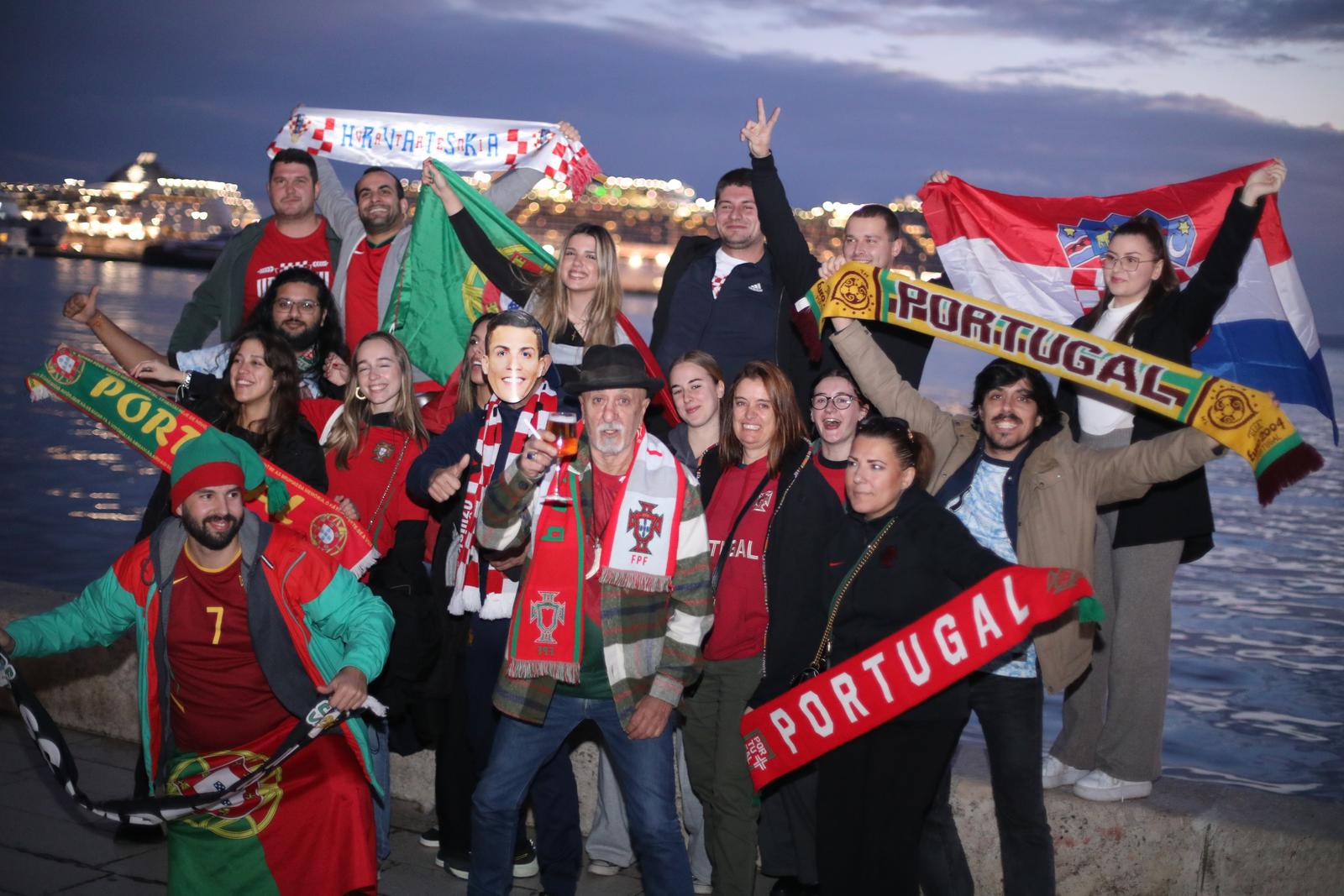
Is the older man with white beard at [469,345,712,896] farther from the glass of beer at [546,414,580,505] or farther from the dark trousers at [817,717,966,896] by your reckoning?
the dark trousers at [817,717,966,896]

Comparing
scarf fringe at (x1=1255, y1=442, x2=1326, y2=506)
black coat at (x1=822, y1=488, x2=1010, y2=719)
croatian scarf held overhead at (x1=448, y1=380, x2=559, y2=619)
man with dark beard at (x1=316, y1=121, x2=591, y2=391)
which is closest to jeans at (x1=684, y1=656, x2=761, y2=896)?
black coat at (x1=822, y1=488, x2=1010, y2=719)

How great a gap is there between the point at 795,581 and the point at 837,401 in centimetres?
79

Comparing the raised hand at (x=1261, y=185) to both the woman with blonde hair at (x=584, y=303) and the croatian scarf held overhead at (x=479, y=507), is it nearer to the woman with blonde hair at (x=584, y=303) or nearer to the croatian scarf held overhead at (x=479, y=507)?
the woman with blonde hair at (x=584, y=303)

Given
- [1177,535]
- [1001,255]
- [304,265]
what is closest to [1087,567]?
[1177,535]

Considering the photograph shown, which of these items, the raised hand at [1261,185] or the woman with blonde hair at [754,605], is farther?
the raised hand at [1261,185]

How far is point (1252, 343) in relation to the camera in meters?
5.83

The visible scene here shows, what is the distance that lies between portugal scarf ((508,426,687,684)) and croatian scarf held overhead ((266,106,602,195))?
12.4 ft

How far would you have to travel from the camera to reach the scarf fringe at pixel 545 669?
435 cm

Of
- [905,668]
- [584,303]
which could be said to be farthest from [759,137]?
[905,668]

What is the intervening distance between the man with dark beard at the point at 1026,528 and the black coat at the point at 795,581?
0.52 meters

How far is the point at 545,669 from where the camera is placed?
4.35 meters

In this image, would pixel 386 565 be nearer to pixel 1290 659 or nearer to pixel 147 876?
pixel 147 876

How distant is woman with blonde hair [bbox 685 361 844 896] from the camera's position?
466 cm

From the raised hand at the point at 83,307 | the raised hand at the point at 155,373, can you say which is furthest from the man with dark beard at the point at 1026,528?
the raised hand at the point at 83,307
